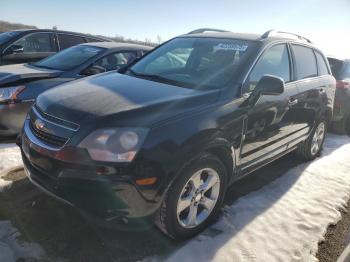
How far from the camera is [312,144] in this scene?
552 cm

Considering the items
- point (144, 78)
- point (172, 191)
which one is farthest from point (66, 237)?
point (144, 78)

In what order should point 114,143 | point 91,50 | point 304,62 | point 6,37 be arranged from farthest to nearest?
1. point 6,37
2. point 91,50
3. point 304,62
4. point 114,143

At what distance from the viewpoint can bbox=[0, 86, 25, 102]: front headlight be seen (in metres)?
4.85

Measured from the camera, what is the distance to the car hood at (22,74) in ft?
16.4

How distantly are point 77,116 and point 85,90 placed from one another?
613 millimetres

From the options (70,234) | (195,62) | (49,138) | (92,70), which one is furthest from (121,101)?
(92,70)

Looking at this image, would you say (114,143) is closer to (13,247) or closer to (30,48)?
(13,247)

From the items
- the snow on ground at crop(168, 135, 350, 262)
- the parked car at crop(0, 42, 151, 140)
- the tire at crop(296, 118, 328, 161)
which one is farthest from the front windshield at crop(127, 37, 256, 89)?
the tire at crop(296, 118, 328, 161)

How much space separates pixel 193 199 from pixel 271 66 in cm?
179

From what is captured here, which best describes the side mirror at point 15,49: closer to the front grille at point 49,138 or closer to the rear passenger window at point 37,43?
the rear passenger window at point 37,43

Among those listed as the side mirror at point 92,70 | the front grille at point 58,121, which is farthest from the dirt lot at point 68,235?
the side mirror at point 92,70

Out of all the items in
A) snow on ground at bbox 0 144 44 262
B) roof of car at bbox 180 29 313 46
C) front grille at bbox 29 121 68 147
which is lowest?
snow on ground at bbox 0 144 44 262

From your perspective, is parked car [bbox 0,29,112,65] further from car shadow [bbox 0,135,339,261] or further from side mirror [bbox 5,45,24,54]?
car shadow [bbox 0,135,339,261]

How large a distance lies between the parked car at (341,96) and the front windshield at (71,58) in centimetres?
478
